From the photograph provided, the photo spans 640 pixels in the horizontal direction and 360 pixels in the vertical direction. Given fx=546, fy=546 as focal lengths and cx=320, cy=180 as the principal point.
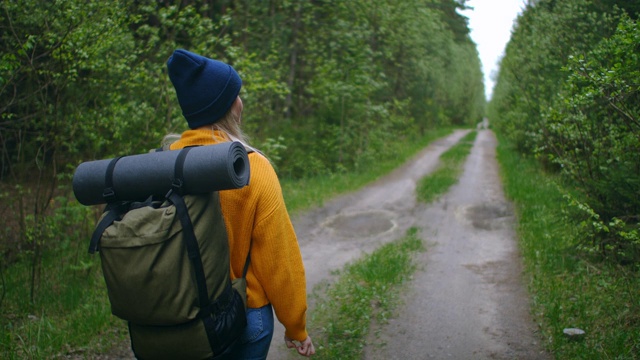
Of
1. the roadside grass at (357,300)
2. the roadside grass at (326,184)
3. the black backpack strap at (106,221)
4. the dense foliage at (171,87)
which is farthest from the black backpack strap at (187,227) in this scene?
the roadside grass at (326,184)

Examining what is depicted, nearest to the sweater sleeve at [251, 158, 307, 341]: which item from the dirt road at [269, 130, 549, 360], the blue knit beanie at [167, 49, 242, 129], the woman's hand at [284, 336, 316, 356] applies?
the woman's hand at [284, 336, 316, 356]

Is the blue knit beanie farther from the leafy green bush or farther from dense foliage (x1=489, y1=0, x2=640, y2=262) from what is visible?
the leafy green bush

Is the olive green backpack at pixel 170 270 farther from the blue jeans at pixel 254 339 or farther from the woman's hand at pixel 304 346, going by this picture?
the woman's hand at pixel 304 346

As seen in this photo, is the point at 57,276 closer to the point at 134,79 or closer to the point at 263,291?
the point at 134,79

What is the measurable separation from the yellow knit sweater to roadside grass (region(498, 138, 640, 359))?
3313 millimetres

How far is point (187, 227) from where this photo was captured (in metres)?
1.83

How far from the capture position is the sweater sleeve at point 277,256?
2107 mm

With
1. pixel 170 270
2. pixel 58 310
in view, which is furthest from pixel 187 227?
pixel 58 310

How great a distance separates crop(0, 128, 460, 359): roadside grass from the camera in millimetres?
4742

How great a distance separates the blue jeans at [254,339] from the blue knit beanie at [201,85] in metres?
0.80

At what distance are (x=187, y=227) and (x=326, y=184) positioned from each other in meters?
11.9

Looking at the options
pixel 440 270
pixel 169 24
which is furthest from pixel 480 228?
pixel 169 24

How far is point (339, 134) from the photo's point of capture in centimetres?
1714

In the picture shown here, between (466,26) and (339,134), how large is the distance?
1151 inches
